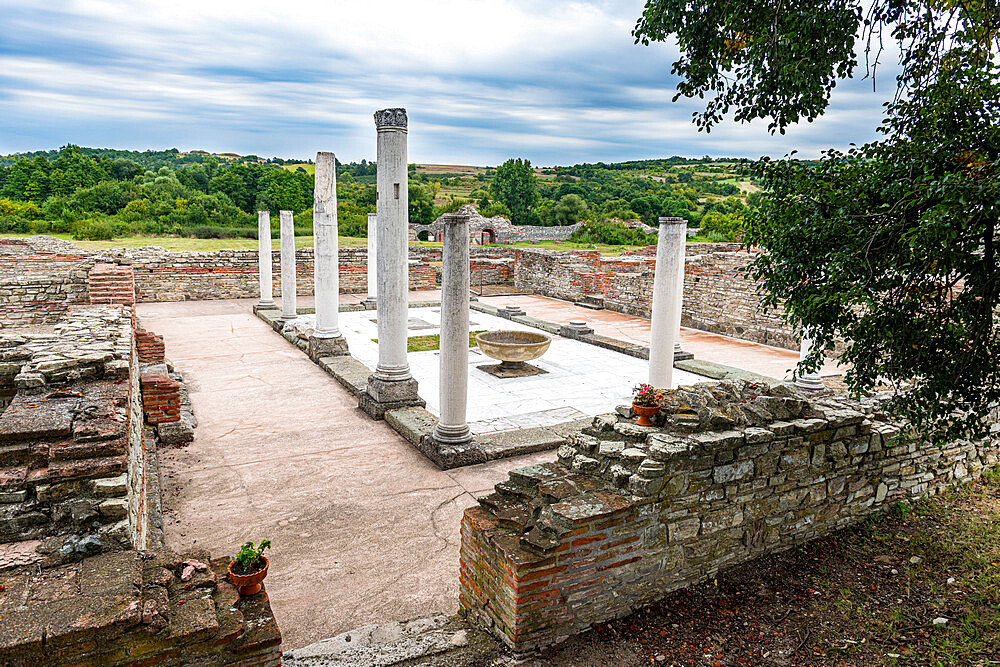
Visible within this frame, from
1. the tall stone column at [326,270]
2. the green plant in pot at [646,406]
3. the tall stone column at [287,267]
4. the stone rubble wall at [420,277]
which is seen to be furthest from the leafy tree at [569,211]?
the green plant in pot at [646,406]

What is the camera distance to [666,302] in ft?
28.9

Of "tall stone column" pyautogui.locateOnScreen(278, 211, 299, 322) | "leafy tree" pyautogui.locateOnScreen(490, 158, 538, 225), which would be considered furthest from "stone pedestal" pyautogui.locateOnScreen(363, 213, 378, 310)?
"leafy tree" pyautogui.locateOnScreen(490, 158, 538, 225)

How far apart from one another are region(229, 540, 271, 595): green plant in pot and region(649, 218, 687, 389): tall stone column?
6.28 m

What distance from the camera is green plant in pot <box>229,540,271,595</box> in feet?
10.5

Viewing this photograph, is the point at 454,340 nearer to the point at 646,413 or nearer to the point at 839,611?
the point at 646,413

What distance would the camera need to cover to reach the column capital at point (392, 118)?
7.47 m

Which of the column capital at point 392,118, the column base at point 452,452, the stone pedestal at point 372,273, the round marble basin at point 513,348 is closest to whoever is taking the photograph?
the column base at point 452,452

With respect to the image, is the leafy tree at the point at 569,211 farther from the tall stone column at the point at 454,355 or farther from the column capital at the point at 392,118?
the tall stone column at the point at 454,355

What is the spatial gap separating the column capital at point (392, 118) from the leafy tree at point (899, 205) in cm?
415

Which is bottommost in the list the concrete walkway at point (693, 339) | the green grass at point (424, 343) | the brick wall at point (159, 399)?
the green grass at point (424, 343)

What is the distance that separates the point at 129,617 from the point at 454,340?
426 cm

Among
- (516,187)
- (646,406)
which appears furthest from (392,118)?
(516,187)

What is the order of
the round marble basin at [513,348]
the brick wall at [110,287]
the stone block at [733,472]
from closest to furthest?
1. the stone block at [733,472]
2. the brick wall at [110,287]
3. the round marble basin at [513,348]

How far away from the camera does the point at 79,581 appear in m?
2.94
